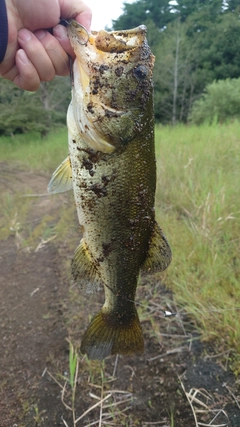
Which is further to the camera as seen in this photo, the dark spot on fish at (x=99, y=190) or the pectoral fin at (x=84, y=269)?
the pectoral fin at (x=84, y=269)

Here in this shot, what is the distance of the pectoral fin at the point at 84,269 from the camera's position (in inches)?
64.2

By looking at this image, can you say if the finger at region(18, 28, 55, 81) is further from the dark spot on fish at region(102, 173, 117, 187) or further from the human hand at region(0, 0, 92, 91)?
the dark spot on fish at region(102, 173, 117, 187)

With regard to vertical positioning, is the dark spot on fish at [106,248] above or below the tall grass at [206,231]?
above

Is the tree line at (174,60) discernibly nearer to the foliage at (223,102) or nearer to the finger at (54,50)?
the foliage at (223,102)

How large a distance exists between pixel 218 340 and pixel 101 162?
174 cm

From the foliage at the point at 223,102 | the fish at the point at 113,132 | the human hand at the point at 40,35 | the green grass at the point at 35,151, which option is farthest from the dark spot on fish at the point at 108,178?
the foliage at the point at 223,102


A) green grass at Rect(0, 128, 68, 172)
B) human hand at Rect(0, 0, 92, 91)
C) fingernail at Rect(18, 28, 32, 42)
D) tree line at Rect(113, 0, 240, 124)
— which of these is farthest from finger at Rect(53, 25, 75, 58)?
tree line at Rect(113, 0, 240, 124)

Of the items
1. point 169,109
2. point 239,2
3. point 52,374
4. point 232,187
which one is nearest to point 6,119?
point 239,2

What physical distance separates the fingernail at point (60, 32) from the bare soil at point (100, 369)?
2094 mm

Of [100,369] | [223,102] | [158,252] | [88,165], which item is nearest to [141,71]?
[88,165]

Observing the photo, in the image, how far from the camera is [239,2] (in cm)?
519

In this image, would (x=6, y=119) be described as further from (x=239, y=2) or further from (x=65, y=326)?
(x=65, y=326)

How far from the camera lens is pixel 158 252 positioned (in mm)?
1574

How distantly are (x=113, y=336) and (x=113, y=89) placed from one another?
1176 mm
